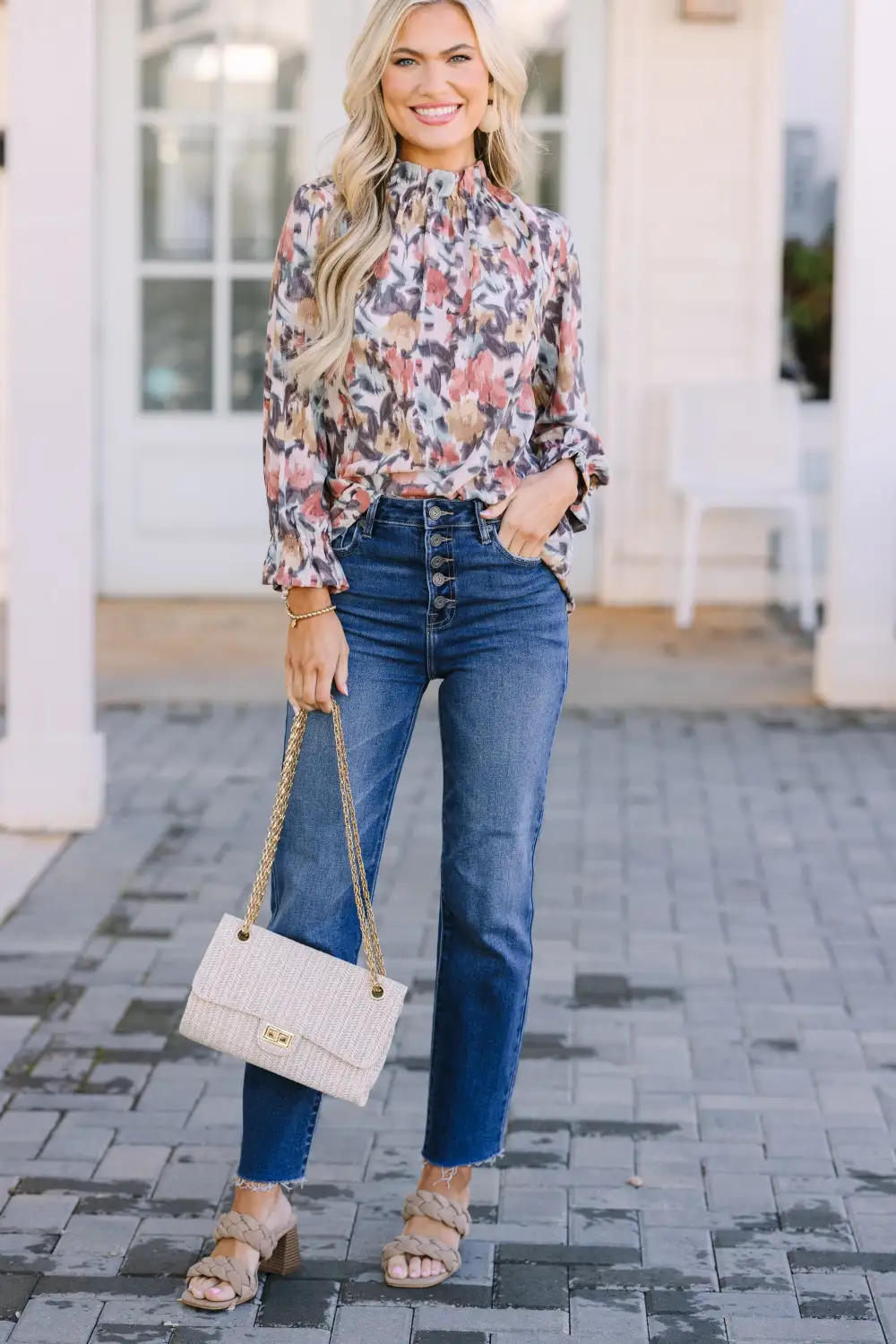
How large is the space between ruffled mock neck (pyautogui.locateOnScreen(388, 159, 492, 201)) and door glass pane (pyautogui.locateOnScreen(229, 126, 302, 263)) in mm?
6125

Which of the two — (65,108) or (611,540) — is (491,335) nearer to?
(65,108)

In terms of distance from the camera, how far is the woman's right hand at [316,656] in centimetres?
246

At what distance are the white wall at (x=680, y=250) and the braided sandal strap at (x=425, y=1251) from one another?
6087 mm

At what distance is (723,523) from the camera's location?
8648 millimetres

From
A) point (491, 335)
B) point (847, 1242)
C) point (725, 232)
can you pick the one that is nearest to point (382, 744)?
point (491, 335)

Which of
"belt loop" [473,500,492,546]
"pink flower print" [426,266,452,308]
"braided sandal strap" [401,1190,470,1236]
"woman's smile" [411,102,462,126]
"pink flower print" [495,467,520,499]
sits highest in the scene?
"woman's smile" [411,102,462,126]

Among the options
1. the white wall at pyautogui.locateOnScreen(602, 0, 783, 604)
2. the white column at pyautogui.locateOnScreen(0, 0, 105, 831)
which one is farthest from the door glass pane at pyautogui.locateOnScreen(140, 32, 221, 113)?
the white column at pyautogui.locateOnScreen(0, 0, 105, 831)

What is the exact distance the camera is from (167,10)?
8.41m

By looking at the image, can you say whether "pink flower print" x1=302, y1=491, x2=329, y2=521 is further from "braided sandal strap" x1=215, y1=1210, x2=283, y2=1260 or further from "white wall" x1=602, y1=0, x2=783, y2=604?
"white wall" x1=602, y1=0, x2=783, y2=604

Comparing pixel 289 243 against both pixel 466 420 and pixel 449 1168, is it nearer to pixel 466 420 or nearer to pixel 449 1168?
pixel 466 420

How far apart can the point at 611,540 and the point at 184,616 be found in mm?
1818

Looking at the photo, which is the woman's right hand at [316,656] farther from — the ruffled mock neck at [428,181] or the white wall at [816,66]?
the white wall at [816,66]

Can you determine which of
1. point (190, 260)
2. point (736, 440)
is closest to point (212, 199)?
point (190, 260)

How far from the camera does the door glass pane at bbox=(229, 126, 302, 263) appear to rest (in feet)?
27.8
